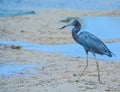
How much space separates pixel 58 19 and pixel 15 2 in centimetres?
1040

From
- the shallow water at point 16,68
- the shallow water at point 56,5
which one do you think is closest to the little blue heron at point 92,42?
the shallow water at point 16,68

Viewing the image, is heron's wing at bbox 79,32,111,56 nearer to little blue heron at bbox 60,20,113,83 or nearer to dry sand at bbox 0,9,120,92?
little blue heron at bbox 60,20,113,83

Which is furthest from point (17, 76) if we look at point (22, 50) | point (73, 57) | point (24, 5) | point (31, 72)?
point (24, 5)

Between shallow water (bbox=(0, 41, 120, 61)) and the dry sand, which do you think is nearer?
the dry sand

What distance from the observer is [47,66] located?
591 inches

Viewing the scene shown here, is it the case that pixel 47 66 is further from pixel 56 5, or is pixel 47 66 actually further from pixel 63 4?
pixel 63 4

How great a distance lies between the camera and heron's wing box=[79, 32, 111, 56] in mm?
11336

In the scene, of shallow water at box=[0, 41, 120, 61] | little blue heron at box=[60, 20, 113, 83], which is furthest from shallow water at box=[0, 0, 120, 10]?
little blue heron at box=[60, 20, 113, 83]

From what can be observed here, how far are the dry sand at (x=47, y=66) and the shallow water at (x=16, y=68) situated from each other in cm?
18

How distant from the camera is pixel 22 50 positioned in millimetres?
17859

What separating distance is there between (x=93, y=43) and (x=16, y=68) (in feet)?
13.1

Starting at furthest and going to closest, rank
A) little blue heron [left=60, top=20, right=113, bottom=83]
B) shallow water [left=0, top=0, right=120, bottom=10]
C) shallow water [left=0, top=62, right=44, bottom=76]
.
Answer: shallow water [left=0, top=0, right=120, bottom=10]
shallow water [left=0, top=62, right=44, bottom=76]
little blue heron [left=60, top=20, right=113, bottom=83]

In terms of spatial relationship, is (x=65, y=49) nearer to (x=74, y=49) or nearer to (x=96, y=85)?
(x=74, y=49)

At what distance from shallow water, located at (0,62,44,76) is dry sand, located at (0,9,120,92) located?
0.18 meters
